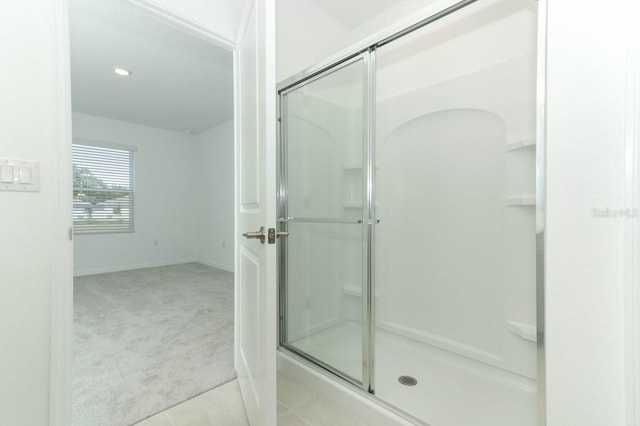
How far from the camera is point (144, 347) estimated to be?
2.27 meters

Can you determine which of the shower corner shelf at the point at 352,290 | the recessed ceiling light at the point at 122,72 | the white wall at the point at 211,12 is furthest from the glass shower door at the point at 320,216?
the recessed ceiling light at the point at 122,72

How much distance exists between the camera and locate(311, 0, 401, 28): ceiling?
2.38 metres

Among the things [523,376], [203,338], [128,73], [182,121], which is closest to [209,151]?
[182,121]

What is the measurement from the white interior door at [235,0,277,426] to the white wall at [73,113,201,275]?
4.20m

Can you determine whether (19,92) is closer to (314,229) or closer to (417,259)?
(314,229)

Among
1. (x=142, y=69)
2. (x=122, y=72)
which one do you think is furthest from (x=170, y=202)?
(x=142, y=69)

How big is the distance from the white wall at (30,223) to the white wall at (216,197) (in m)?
3.84

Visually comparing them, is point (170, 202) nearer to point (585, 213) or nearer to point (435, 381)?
point (435, 381)

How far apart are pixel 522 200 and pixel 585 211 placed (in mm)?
966

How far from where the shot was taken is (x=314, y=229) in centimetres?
221

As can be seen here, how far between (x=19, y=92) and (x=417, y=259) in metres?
2.32

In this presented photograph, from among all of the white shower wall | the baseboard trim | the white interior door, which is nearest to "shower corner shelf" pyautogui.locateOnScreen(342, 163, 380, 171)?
the white shower wall

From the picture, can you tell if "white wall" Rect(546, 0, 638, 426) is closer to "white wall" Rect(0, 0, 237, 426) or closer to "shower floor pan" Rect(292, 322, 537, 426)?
"shower floor pan" Rect(292, 322, 537, 426)

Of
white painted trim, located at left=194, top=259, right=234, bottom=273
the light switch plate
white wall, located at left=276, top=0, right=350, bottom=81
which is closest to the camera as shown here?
the light switch plate
